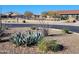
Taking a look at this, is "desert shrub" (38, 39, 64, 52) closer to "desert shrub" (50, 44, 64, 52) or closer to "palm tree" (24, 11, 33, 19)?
"desert shrub" (50, 44, 64, 52)

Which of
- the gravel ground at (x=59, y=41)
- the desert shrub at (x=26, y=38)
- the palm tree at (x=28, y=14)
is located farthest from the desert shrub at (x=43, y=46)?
the palm tree at (x=28, y=14)

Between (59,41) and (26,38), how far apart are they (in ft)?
Result: 2.61

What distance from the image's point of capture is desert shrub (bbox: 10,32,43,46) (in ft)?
31.0

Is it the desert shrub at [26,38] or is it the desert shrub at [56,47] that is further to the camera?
the desert shrub at [26,38]

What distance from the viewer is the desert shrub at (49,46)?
9195mm

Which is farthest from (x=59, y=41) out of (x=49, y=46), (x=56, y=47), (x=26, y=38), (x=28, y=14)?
(x=28, y=14)

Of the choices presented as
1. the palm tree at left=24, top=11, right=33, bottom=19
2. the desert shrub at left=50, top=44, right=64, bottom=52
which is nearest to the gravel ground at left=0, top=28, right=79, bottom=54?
the desert shrub at left=50, top=44, right=64, bottom=52

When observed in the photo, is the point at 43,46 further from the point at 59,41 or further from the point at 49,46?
the point at 59,41

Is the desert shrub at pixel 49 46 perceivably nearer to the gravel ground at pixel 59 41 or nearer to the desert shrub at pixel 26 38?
the gravel ground at pixel 59 41

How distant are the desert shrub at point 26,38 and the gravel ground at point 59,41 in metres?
0.12

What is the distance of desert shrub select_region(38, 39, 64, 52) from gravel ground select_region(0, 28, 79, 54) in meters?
0.10
